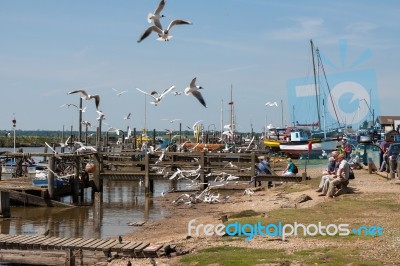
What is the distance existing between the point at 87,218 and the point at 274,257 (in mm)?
15935

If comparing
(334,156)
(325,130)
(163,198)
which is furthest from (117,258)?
(325,130)

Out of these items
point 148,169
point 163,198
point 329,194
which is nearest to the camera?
point 329,194

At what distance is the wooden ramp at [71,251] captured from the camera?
49.8 feet

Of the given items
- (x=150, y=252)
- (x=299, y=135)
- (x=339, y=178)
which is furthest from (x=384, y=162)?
(x=299, y=135)

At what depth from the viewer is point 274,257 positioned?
1303cm

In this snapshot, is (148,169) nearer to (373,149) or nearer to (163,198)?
(163,198)

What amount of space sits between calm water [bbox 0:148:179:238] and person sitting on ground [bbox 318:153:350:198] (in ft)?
23.4

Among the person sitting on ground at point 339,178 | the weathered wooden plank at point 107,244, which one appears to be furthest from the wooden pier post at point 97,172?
the weathered wooden plank at point 107,244

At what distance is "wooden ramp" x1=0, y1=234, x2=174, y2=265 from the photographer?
15.2 m

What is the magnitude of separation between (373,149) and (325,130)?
2820cm

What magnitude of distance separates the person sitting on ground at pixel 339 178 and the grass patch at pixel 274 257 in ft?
26.9

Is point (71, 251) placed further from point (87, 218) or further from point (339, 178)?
point (87, 218)

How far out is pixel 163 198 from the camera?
112ft

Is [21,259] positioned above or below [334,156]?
below
